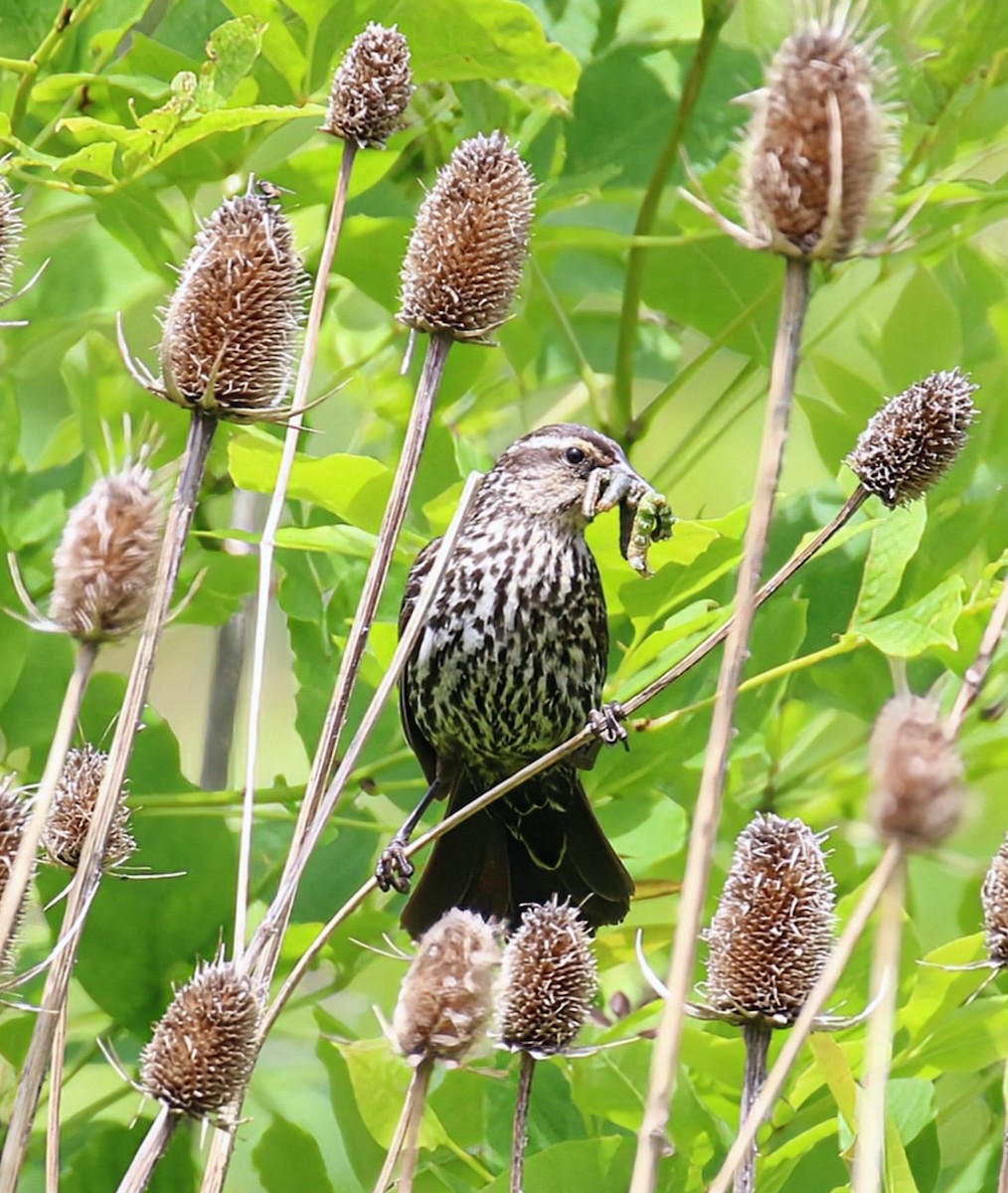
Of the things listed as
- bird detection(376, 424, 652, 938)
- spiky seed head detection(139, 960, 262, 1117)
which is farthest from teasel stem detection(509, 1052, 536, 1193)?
bird detection(376, 424, 652, 938)

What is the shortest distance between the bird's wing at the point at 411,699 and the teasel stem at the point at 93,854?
4.82 feet

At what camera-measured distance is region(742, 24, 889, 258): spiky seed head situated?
151cm

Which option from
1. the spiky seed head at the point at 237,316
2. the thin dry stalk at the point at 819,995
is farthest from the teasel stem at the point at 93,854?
→ the thin dry stalk at the point at 819,995

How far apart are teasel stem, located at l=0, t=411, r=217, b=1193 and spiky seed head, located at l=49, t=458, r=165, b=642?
0.02 metres

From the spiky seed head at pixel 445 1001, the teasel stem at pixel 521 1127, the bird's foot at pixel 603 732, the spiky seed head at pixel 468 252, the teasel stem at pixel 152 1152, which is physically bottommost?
the teasel stem at pixel 152 1152

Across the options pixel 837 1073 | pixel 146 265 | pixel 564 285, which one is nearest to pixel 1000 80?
pixel 564 285

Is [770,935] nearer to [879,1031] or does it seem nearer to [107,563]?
[879,1031]

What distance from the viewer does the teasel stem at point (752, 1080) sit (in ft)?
5.52

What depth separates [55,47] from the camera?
2709 mm

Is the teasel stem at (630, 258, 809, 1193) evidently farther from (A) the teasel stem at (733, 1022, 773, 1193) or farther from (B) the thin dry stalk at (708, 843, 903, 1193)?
(A) the teasel stem at (733, 1022, 773, 1193)

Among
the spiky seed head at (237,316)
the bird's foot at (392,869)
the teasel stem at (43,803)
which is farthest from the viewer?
the bird's foot at (392,869)

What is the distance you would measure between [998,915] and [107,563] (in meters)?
0.95

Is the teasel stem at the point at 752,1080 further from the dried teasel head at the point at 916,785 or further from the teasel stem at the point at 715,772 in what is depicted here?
the dried teasel head at the point at 916,785

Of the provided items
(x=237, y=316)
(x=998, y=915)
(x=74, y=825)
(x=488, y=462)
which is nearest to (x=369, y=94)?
(x=237, y=316)
